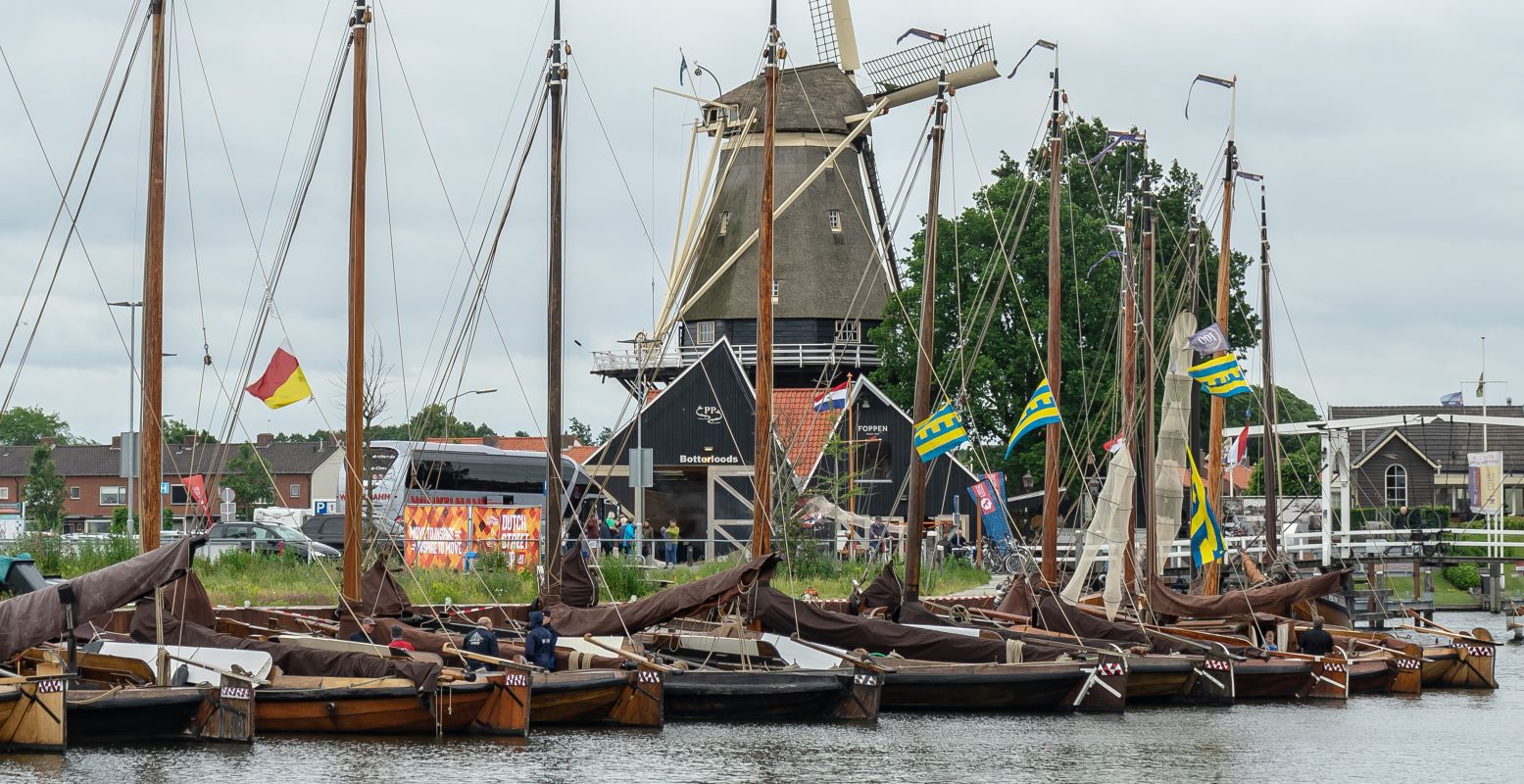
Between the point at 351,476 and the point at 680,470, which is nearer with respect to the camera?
the point at 351,476

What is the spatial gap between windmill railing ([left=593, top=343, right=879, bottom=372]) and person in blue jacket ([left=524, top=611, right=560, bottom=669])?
1459 inches

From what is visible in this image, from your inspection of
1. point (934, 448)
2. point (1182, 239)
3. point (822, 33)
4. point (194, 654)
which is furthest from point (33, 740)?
point (822, 33)

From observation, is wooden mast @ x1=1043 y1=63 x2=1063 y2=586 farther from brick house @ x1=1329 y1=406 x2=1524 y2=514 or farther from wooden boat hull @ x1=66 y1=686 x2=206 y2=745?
brick house @ x1=1329 y1=406 x2=1524 y2=514

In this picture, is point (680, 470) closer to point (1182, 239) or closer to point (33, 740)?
point (1182, 239)

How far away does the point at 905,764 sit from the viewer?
2273 cm

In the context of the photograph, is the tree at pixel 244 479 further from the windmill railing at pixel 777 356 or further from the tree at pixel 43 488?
the windmill railing at pixel 777 356

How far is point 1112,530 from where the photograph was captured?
34.4m

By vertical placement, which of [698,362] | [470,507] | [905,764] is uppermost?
[698,362]

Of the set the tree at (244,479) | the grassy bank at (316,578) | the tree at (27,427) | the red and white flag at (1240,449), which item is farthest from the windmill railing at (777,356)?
the tree at (27,427)

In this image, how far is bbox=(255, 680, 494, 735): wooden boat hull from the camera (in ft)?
75.8

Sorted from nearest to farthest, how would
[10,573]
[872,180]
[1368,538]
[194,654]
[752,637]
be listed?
[194,654]
[752,637]
[10,573]
[1368,538]
[872,180]

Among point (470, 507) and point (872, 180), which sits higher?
point (872, 180)

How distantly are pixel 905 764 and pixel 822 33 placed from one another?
50.3m

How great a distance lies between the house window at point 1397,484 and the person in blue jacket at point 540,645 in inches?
2595
